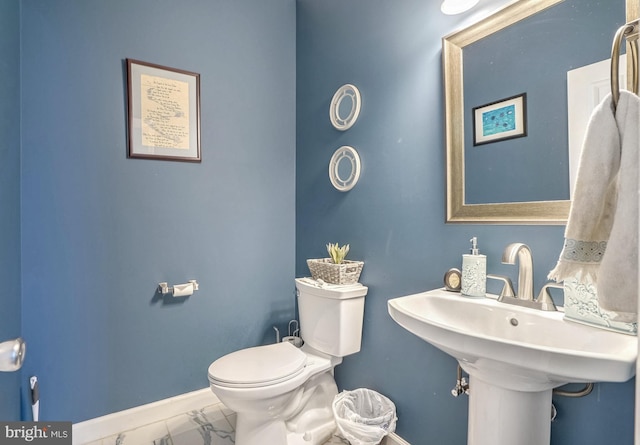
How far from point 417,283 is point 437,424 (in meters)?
0.59

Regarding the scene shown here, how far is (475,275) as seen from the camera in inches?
43.0

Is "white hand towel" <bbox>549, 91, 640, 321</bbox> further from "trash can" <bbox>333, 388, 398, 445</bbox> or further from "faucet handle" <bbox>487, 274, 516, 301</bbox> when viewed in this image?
"trash can" <bbox>333, 388, 398, 445</bbox>

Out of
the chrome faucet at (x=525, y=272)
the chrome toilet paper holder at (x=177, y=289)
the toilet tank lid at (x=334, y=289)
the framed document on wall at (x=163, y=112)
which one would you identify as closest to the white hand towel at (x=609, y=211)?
the chrome faucet at (x=525, y=272)

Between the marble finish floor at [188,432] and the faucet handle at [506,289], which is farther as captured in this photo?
the marble finish floor at [188,432]

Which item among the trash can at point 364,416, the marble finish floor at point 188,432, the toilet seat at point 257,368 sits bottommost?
the marble finish floor at point 188,432

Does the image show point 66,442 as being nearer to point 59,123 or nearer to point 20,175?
point 20,175

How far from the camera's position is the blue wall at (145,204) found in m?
1.48

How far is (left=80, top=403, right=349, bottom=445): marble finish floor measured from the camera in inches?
60.9

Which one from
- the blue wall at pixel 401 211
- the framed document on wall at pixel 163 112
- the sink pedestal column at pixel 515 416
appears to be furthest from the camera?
the framed document on wall at pixel 163 112

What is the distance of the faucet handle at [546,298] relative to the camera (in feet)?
3.04

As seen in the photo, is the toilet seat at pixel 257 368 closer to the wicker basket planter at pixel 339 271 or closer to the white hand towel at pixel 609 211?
the wicker basket planter at pixel 339 271

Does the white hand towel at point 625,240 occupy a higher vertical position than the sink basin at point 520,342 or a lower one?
higher

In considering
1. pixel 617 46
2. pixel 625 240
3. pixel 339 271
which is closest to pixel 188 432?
pixel 339 271

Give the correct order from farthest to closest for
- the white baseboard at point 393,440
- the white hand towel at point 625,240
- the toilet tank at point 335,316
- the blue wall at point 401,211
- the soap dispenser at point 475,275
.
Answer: the toilet tank at point 335,316 → the white baseboard at point 393,440 → the blue wall at point 401,211 → the soap dispenser at point 475,275 → the white hand towel at point 625,240
